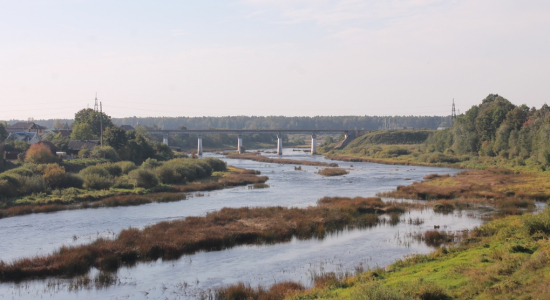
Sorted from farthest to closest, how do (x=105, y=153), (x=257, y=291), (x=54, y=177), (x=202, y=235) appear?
(x=105, y=153), (x=54, y=177), (x=202, y=235), (x=257, y=291)

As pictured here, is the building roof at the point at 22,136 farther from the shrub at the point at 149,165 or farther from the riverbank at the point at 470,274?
the riverbank at the point at 470,274

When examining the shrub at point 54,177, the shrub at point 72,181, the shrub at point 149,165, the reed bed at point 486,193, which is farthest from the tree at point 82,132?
the reed bed at point 486,193

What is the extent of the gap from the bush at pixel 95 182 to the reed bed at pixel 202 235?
23588mm

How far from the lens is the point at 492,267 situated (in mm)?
21609

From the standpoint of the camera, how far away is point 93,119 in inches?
4414

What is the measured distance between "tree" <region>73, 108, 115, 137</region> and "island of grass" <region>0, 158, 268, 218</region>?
35.1m

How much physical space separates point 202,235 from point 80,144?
69.6 m

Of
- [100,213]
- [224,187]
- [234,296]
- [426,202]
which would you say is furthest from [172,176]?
[234,296]

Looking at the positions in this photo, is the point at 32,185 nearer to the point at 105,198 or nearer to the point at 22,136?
the point at 105,198

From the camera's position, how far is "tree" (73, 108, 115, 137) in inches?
4390

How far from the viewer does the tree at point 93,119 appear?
112m

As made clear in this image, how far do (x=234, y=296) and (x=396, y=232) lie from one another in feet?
57.7

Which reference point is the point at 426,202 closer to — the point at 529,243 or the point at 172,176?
the point at 529,243

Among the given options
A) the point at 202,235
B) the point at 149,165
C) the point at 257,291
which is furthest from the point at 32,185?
the point at 257,291
